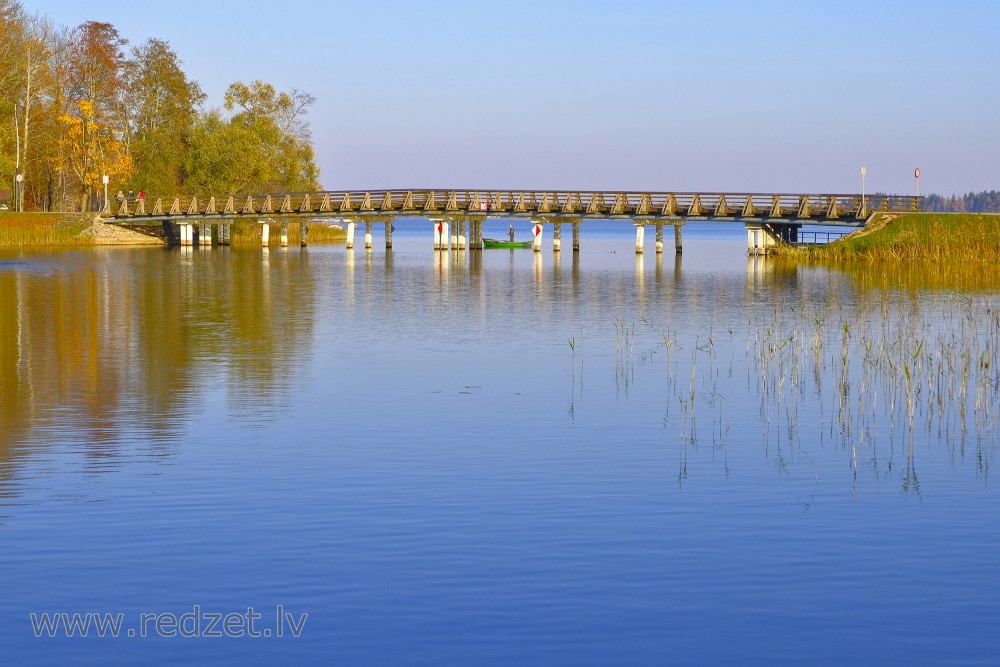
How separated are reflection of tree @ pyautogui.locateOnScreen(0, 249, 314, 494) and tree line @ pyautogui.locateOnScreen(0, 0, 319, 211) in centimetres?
3688

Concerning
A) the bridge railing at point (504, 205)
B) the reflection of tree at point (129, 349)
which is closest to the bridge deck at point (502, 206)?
the bridge railing at point (504, 205)

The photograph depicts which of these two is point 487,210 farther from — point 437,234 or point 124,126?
point 124,126

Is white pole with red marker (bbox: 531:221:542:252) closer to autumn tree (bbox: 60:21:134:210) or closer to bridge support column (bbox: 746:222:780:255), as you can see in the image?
bridge support column (bbox: 746:222:780:255)

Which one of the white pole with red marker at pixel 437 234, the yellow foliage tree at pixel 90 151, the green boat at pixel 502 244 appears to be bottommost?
the green boat at pixel 502 244

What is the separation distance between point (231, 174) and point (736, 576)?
80037mm

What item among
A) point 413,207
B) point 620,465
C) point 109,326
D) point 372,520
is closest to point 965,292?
point 109,326

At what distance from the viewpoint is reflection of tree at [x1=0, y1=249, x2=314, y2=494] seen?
53.9 ft

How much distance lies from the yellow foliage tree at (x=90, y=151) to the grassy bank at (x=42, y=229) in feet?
16.6

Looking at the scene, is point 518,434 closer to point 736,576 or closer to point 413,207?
point 736,576

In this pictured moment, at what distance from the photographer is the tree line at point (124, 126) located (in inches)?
3312

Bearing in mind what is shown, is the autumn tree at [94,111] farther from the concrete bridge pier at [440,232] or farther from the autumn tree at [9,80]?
the concrete bridge pier at [440,232]

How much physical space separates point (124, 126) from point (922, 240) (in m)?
56.3

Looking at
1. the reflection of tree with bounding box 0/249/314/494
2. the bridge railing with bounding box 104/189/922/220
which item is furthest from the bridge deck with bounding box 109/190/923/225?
the reflection of tree with bounding box 0/249/314/494

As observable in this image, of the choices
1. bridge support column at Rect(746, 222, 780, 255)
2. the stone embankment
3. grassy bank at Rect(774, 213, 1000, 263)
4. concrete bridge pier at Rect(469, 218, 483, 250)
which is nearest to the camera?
grassy bank at Rect(774, 213, 1000, 263)
